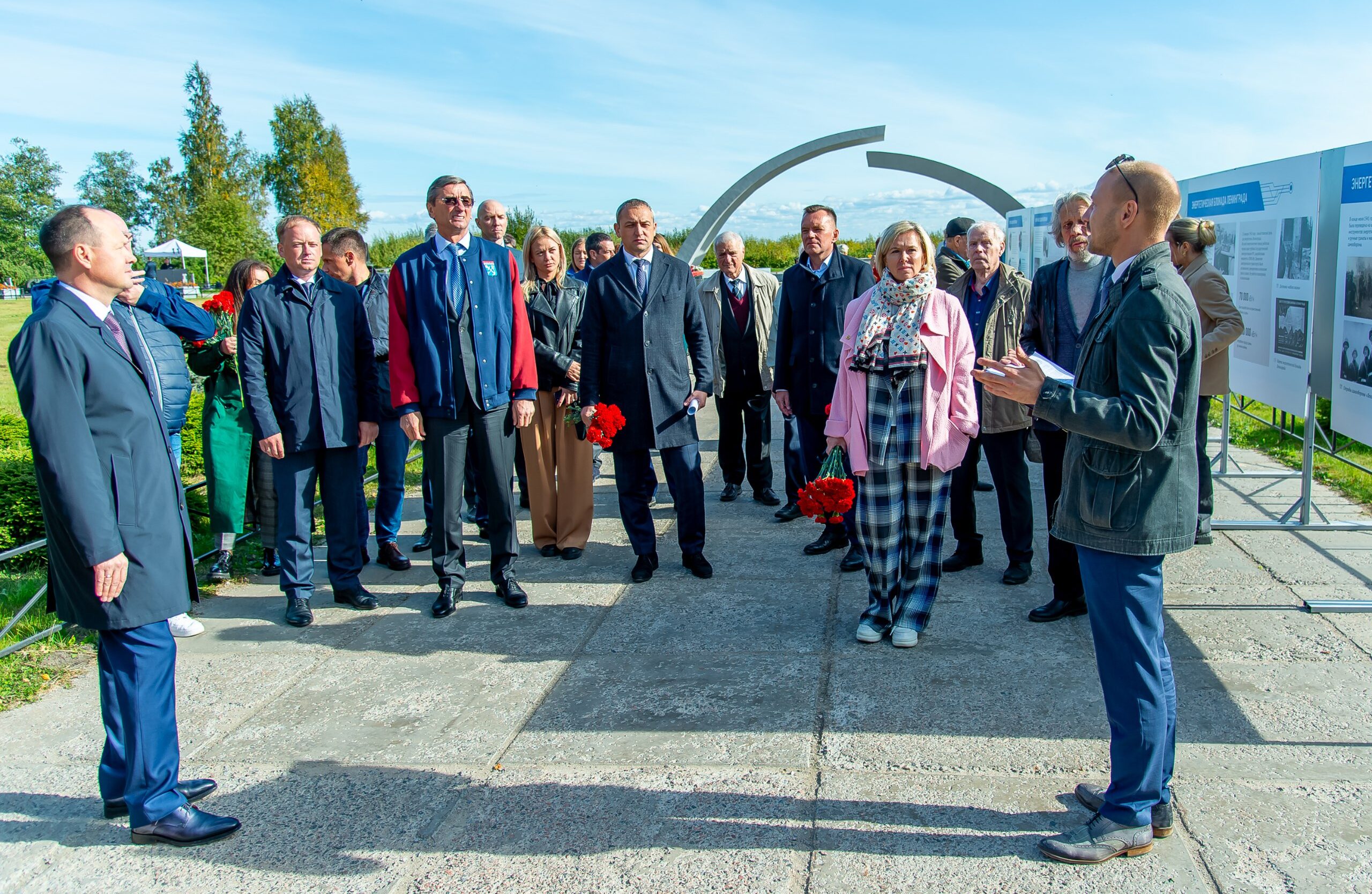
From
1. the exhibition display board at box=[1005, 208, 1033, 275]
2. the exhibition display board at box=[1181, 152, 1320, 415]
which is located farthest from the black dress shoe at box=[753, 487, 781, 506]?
the exhibition display board at box=[1005, 208, 1033, 275]

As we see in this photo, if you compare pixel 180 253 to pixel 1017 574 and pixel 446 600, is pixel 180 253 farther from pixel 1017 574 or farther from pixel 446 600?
pixel 1017 574

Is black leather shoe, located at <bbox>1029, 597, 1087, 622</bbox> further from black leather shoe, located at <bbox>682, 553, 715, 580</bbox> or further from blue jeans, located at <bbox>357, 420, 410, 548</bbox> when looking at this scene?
→ blue jeans, located at <bbox>357, 420, 410, 548</bbox>

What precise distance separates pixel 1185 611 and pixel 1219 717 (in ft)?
4.23

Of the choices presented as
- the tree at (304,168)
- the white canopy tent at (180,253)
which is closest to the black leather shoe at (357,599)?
the white canopy tent at (180,253)

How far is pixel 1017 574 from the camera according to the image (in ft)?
17.3

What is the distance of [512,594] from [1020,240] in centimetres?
1193

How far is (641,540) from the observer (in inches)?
223

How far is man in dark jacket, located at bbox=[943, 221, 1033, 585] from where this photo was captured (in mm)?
5051

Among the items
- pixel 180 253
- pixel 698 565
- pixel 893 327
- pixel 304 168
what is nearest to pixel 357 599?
pixel 698 565

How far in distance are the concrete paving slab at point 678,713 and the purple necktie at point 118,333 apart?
1911 millimetres

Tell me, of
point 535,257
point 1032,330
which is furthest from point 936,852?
point 535,257

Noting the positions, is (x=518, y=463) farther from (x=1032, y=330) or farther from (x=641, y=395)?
(x=1032, y=330)

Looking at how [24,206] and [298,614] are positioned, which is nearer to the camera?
[298,614]

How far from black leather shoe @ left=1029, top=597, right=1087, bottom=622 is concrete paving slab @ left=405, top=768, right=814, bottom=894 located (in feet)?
6.38
